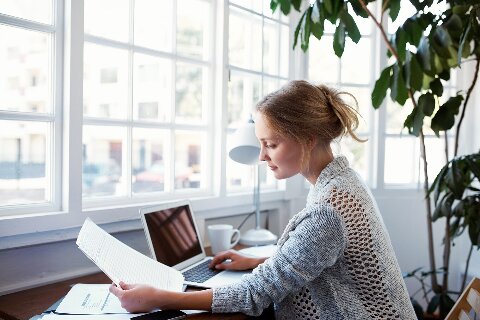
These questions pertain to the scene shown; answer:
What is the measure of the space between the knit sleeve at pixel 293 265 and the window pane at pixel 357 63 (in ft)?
7.01

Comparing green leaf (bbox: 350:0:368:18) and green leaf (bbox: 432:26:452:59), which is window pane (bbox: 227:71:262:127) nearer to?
green leaf (bbox: 350:0:368:18)

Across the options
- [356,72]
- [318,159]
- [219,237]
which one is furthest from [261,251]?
[356,72]

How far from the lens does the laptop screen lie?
1.68 m

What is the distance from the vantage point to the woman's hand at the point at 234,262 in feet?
5.70

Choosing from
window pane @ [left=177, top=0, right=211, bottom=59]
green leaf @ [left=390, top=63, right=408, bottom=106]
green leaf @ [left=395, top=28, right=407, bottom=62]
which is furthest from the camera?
window pane @ [left=177, top=0, right=211, bottom=59]

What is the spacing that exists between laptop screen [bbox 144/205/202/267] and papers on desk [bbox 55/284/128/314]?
263 millimetres

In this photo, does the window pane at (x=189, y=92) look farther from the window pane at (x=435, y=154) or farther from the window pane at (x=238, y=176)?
the window pane at (x=435, y=154)

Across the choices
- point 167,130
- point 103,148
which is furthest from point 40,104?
point 167,130

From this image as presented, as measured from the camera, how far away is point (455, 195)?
2.25 metres

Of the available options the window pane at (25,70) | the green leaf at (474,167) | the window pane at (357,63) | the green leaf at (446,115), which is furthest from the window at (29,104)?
the window pane at (357,63)

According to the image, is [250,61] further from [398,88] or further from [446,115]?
[446,115]

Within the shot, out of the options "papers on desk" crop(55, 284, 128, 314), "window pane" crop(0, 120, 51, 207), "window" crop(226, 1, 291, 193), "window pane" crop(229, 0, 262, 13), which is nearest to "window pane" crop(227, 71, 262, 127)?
"window" crop(226, 1, 291, 193)

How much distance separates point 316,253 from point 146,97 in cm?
129

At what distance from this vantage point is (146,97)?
2.24 meters
